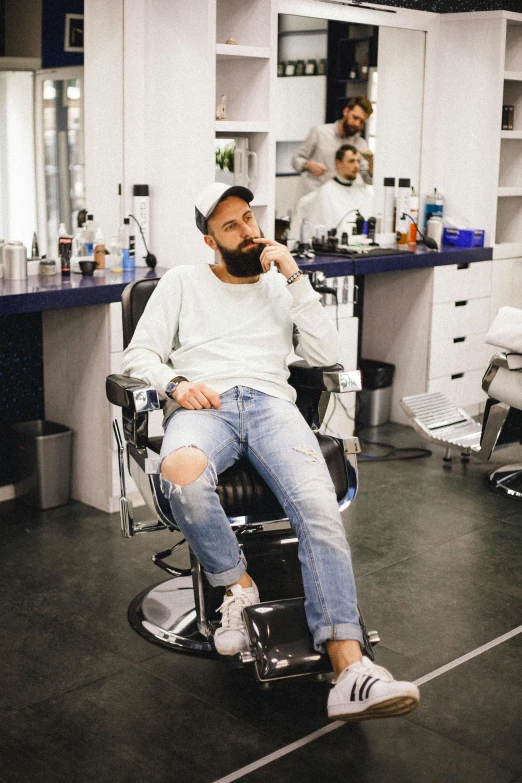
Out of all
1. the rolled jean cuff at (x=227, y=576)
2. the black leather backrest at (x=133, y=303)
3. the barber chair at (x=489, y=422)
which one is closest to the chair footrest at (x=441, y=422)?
the barber chair at (x=489, y=422)

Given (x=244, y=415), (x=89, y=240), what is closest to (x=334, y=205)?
(x=89, y=240)

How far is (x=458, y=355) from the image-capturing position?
16.7 feet

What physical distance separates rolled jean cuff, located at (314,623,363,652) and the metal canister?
1931 millimetres

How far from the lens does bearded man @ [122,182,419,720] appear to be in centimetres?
222

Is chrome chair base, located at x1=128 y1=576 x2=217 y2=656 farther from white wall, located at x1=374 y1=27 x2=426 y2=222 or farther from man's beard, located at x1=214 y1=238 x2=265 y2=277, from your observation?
white wall, located at x1=374 y1=27 x2=426 y2=222

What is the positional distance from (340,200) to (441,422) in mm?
1296

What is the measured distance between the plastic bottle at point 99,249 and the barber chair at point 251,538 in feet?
3.65

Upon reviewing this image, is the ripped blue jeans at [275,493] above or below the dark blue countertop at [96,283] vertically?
below

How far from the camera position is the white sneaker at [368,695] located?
203 centimetres

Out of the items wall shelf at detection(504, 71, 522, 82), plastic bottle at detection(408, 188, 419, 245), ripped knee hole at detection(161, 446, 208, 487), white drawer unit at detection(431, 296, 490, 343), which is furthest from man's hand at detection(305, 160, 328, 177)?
ripped knee hole at detection(161, 446, 208, 487)

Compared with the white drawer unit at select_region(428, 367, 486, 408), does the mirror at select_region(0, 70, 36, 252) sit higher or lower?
higher

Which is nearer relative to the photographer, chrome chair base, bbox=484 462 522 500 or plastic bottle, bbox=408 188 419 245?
chrome chair base, bbox=484 462 522 500

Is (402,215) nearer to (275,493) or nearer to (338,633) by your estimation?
(275,493)

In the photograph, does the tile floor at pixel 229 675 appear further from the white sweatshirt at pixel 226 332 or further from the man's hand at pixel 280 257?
the man's hand at pixel 280 257
